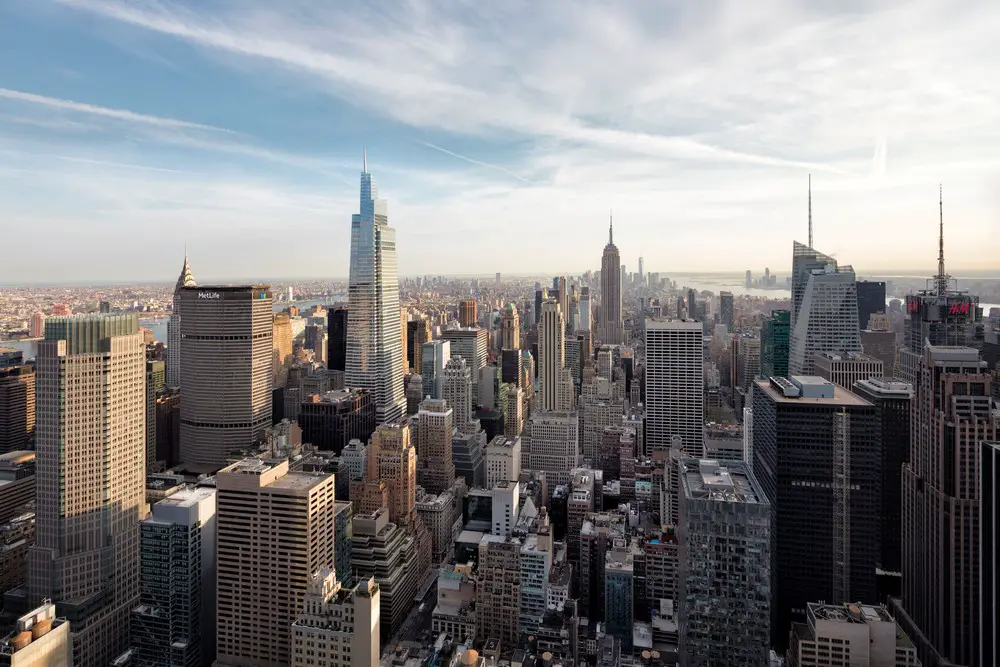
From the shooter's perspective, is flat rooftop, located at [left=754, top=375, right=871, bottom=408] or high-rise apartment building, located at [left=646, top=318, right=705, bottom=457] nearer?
flat rooftop, located at [left=754, top=375, right=871, bottom=408]

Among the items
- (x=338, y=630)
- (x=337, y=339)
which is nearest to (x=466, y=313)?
(x=337, y=339)

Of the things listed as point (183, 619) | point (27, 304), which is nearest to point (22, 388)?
point (27, 304)

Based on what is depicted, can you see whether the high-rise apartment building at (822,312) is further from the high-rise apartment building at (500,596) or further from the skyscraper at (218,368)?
the skyscraper at (218,368)

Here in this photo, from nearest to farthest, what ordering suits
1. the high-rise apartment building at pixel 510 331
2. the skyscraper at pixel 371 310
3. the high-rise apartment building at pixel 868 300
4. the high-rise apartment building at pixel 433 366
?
the high-rise apartment building at pixel 868 300
the skyscraper at pixel 371 310
the high-rise apartment building at pixel 433 366
the high-rise apartment building at pixel 510 331

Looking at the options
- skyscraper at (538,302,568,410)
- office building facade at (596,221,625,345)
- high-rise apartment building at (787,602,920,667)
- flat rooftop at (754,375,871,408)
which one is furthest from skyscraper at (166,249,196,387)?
office building facade at (596,221,625,345)

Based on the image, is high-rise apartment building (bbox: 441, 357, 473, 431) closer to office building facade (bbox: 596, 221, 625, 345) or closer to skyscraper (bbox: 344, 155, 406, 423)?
skyscraper (bbox: 344, 155, 406, 423)

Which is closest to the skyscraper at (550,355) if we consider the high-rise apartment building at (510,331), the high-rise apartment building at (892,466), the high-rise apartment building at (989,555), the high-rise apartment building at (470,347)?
the high-rise apartment building at (470,347)

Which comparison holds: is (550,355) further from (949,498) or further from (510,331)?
(949,498)
